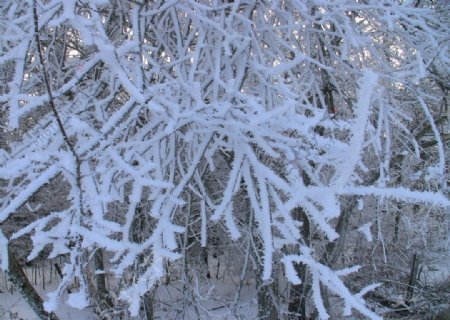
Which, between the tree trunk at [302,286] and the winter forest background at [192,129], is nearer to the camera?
the winter forest background at [192,129]

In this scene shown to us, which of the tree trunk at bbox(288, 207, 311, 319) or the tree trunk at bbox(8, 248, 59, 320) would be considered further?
the tree trunk at bbox(288, 207, 311, 319)

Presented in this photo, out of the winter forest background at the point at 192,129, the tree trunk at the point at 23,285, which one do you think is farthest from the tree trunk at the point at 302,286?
the tree trunk at the point at 23,285

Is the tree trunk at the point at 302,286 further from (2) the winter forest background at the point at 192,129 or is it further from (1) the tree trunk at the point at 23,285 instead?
(1) the tree trunk at the point at 23,285

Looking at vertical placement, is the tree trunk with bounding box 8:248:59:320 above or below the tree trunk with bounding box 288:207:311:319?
above

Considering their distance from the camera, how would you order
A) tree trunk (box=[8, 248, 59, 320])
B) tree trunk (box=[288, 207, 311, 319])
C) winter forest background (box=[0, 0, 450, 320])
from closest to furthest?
winter forest background (box=[0, 0, 450, 320]) → tree trunk (box=[8, 248, 59, 320]) → tree trunk (box=[288, 207, 311, 319])

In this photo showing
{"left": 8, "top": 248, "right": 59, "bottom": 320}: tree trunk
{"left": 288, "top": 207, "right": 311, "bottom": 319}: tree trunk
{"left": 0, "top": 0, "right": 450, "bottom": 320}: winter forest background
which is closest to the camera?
{"left": 0, "top": 0, "right": 450, "bottom": 320}: winter forest background

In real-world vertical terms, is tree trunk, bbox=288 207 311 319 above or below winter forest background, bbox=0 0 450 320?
below

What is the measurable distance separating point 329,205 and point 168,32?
96.8 inches

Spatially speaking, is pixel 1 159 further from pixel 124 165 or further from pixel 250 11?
pixel 250 11

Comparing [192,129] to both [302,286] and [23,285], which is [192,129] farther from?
[302,286]

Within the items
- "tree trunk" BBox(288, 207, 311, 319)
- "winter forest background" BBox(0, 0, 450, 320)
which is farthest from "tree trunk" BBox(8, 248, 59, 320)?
"tree trunk" BBox(288, 207, 311, 319)

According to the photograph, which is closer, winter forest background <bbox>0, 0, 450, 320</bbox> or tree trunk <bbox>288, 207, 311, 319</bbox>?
winter forest background <bbox>0, 0, 450, 320</bbox>

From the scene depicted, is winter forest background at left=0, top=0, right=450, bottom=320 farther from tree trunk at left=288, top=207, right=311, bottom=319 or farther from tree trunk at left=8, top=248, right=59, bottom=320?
tree trunk at left=288, top=207, right=311, bottom=319

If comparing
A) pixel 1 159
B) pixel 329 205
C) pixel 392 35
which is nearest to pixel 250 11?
pixel 392 35
